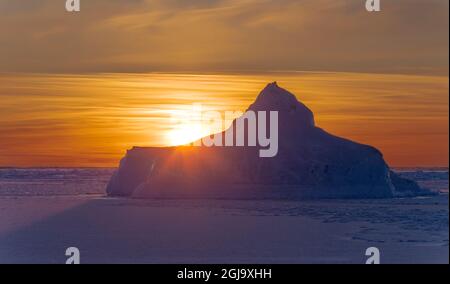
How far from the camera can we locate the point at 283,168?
25.4 metres

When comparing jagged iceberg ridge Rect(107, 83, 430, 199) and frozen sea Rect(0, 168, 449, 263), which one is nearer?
frozen sea Rect(0, 168, 449, 263)

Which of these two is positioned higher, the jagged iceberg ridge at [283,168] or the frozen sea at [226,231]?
the jagged iceberg ridge at [283,168]

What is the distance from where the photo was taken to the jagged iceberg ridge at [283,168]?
2544cm

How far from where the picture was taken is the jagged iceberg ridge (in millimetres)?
25438

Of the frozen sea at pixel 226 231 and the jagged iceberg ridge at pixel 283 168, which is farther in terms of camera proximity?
the jagged iceberg ridge at pixel 283 168

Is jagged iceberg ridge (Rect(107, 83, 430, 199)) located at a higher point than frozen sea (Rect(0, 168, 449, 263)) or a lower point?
higher

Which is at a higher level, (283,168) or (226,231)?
(283,168)

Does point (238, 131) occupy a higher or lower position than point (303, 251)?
higher

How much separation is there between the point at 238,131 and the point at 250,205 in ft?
7.88

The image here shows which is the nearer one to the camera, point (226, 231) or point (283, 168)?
point (226, 231)

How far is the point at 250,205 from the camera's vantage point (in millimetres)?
23766
